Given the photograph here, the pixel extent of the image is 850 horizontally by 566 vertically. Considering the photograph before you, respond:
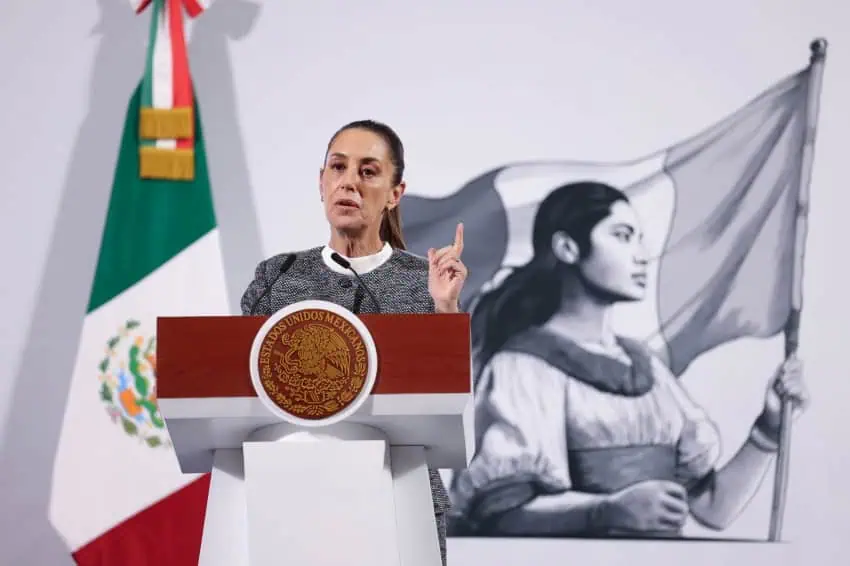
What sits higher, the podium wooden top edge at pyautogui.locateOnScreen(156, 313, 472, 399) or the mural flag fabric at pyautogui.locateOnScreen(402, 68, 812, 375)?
the mural flag fabric at pyautogui.locateOnScreen(402, 68, 812, 375)

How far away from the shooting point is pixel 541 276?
3777 millimetres

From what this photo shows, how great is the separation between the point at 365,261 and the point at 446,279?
0.32m

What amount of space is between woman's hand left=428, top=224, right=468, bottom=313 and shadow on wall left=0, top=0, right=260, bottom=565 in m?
1.59

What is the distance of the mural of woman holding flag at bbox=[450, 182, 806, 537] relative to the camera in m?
3.63

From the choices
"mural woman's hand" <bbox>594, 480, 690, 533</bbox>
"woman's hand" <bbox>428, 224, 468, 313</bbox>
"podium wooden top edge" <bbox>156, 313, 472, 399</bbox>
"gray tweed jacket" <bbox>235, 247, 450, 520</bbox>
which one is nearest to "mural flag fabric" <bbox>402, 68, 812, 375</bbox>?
"mural woman's hand" <bbox>594, 480, 690, 533</bbox>

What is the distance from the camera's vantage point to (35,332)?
367 cm

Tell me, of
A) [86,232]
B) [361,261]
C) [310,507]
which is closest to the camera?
[310,507]

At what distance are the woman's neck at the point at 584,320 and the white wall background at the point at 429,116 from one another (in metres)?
0.33

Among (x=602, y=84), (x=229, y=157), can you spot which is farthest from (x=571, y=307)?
(x=229, y=157)

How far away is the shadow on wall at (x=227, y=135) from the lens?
3.77m

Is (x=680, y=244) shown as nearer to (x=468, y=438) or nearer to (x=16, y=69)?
(x=468, y=438)

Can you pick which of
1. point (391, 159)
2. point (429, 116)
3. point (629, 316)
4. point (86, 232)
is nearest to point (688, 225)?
point (629, 316)

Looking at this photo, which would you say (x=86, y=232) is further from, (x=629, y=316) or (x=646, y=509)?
(x=646, y=509)

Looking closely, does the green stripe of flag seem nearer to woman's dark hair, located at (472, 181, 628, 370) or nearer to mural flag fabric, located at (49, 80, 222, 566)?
mural flag fabric, located at (49, 80, 222, 566)
